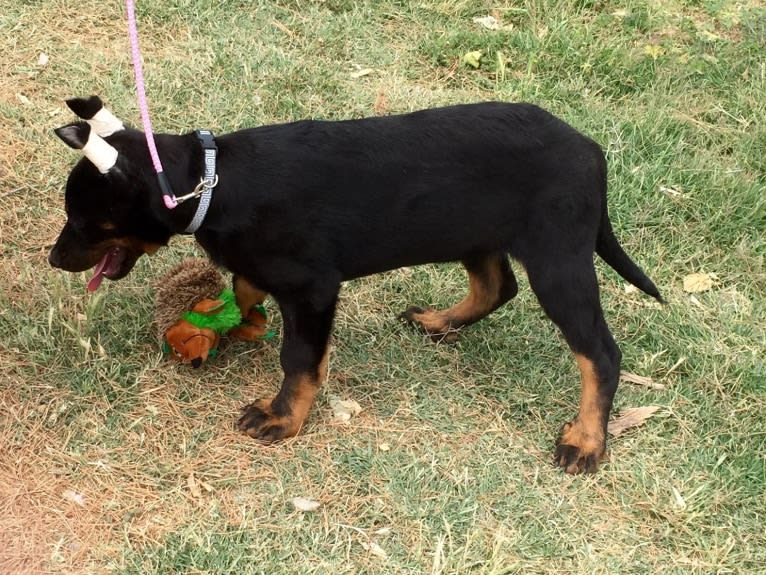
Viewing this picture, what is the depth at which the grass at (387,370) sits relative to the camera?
3383 millimetres

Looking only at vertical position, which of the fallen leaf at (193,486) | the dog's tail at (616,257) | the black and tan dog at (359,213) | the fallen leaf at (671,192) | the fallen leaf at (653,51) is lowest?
the fallen leaf at (671,192)

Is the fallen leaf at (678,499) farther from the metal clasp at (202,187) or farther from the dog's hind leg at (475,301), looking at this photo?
the metal clasp at (202,187)

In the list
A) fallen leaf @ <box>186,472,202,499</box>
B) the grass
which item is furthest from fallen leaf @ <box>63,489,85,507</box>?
fallen leaf @ <box>186,472,202,499</box>

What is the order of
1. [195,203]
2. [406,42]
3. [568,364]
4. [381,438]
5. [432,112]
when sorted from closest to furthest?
[195,203]
[432,112]
[381,438]
[568,364]
[406,42]

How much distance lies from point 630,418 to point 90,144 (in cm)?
262

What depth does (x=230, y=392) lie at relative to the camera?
391 cm

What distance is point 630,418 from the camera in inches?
159

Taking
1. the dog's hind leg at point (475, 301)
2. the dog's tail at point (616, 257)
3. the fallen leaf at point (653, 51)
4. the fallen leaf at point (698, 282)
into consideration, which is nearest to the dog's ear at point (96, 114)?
the dog's hind leg at point (475, 301)

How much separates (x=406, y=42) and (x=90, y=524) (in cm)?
437

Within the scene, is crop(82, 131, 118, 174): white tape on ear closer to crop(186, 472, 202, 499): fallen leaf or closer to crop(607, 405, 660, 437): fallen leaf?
crop(186, 472, 202, 499): fallen leaf

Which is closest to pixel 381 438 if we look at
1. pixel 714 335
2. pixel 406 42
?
pixel 714 335

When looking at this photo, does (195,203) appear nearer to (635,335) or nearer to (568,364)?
(568,364)

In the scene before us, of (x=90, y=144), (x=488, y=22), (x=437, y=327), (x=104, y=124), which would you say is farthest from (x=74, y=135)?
(x=488, y=22)

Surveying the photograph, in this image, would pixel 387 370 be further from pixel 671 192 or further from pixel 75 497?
pixel 671 192
